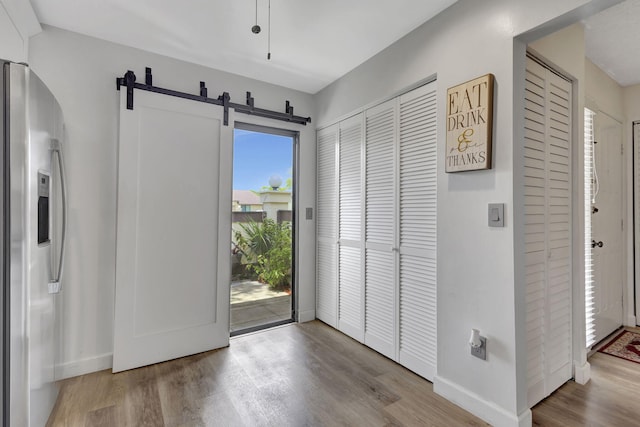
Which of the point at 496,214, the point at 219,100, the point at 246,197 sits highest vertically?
the point at 219,100

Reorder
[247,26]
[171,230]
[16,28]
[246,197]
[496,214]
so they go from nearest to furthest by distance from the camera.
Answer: [496,214]
[16,28]
[247,26]
[171,230]
[246,197]

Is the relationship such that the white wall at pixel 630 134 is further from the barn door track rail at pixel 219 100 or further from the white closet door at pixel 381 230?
the barn door track rail at pixel 219 100

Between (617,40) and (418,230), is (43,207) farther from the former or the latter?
(617,40)

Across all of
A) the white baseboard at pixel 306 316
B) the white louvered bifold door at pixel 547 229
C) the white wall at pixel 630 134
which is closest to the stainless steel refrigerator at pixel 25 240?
the white baseboard at pixel 306 316

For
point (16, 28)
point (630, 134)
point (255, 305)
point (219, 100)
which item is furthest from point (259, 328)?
point (630, 134)

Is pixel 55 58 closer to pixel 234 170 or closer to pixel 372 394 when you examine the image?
pixel 234 170

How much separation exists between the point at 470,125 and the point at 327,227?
70.6 inches

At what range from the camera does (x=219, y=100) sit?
275cm

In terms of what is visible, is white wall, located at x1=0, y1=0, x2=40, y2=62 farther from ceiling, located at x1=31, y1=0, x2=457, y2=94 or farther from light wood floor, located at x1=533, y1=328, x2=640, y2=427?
light wood floor, located at x1=533, y1=328, x2=640, y2=427

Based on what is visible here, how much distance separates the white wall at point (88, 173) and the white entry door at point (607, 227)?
3.98 metres

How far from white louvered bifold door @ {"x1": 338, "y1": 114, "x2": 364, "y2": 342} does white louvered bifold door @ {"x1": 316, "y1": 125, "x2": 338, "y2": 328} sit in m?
0.08

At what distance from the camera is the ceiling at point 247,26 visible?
195cm

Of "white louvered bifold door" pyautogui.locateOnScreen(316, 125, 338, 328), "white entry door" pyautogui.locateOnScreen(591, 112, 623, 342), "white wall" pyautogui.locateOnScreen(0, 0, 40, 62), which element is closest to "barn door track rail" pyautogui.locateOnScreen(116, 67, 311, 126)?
"white louvered bifold door" pyautogui.locateOnScreen(316, 125, 338, 328)

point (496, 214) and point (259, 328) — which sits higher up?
point (496, 214)
